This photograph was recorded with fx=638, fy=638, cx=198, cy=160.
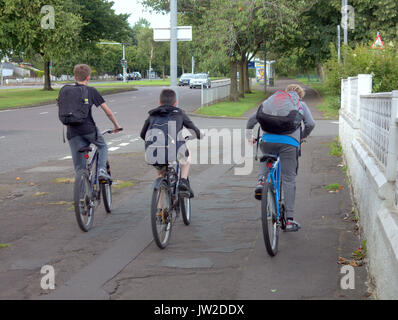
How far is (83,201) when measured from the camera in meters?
6.90

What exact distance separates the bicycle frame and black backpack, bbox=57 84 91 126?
2347 mm

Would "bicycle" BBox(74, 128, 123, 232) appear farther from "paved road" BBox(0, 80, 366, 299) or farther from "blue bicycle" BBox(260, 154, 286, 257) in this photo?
"blue bicycle" BBox(260, 154, 286, 257)

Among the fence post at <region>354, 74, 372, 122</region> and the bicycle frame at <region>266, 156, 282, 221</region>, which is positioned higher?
the fence post at <region>354, 74, 372, 122</region>

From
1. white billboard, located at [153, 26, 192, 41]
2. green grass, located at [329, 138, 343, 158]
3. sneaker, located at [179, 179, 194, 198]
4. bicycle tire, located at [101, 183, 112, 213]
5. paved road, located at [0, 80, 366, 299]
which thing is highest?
white billboard, located at [153, 26, 192, 41]

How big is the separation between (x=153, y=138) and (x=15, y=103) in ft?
99.8

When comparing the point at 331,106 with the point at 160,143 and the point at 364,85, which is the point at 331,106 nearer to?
the point at 364,85

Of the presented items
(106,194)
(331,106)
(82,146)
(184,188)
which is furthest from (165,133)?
(331,106)

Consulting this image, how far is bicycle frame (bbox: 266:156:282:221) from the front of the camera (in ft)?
20.0

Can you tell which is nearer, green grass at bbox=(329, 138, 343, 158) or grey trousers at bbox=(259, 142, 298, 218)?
grey trousers at bbox=(259, 142, 298, 218)

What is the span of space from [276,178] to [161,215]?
121cm

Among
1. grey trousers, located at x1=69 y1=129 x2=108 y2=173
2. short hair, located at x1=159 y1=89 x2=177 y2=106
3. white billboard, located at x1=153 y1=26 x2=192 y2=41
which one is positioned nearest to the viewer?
short hair, located at x1=159 y1=89 x2=177 y2=106

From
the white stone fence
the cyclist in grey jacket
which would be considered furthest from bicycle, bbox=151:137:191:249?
the white stone fence
